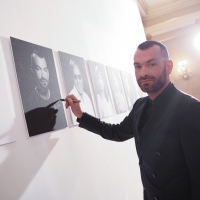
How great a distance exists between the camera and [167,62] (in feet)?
3.99

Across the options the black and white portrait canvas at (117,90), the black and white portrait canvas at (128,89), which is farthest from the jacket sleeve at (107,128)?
the black and white portrait canvas at (128,89)

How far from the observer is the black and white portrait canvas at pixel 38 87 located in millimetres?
930

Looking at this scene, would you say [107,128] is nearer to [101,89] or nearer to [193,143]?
[101,89]

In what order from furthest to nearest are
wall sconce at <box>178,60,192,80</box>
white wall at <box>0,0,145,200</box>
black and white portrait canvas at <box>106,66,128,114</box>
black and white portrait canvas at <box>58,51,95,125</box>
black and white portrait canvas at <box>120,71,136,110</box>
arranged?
wall sconce at <box>178,60,192,80</box> < black and white portrait canvas at <box>120,71,136,110</box> < black and white portrait canvas at <box>106,66,128,114</box> < black and white portrait canvas at <box>58,51,95,125</box> < white wall at <box>0,0,145,200</box>

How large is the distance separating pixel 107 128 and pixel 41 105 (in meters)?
0.55

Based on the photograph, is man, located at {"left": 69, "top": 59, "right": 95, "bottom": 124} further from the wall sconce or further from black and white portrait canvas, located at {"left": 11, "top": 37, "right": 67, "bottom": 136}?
the wall sconce

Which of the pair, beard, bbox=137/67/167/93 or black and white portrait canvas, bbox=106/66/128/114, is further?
black and white portrait canvas, bbox=106/66/128/114

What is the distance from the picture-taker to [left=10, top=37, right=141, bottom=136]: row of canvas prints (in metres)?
0.94

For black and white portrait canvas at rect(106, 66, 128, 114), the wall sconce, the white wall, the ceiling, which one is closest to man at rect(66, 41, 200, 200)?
the white wall

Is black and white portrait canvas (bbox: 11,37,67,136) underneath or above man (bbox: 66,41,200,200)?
above

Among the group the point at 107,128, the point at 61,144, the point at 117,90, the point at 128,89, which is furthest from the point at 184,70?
the point at 61,144

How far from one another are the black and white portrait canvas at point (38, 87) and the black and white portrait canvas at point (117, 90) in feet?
2.71

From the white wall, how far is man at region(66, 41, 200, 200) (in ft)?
0.80

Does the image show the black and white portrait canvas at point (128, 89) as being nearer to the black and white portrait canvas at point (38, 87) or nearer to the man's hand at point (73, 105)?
the man's hand at point (73, 105)
